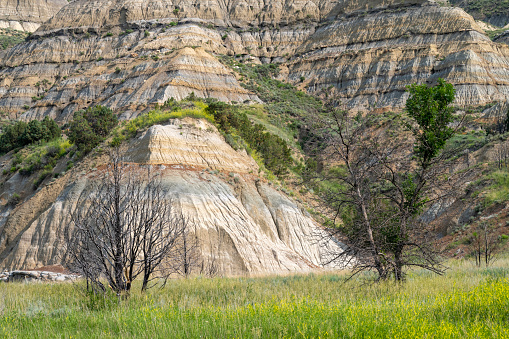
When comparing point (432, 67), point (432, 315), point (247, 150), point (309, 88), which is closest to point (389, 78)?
point (432, 67)

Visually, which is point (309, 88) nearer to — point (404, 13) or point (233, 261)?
point (404, 13)

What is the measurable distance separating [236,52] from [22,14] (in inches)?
5319

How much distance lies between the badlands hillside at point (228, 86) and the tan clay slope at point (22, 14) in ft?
253

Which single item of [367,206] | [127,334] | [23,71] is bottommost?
[127,334]

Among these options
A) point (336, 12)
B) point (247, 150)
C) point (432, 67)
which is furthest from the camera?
point (336, 12)

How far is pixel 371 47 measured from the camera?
309ft

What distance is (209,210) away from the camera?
30.0 m

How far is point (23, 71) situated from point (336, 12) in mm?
78861

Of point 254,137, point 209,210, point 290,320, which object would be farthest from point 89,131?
point 290,320

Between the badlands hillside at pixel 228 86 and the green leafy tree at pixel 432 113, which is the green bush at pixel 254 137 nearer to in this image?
the badlands hillside at pixel 228 86

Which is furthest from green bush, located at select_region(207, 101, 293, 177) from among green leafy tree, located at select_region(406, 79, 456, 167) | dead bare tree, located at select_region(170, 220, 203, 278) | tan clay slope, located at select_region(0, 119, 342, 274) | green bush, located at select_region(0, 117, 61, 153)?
green bush, located at select_region(0, 117, 61, 153)

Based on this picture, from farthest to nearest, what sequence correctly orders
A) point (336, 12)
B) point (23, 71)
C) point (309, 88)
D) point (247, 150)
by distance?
point (336, 12) → point (23, 71) → point (309, 88) → point (247, 150)

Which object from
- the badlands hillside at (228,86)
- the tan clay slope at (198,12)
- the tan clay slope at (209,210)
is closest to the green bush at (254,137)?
the badlands hillside at (228,86)

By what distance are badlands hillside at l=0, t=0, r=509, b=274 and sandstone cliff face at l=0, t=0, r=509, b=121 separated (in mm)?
363
